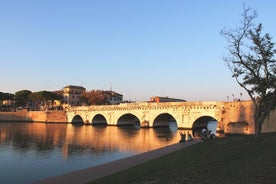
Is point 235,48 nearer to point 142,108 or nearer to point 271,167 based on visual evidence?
point 271,167

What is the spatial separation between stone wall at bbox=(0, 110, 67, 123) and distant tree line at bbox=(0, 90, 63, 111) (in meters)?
12.5

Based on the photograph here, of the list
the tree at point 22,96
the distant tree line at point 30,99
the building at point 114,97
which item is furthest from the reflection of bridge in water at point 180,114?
the building at point 114,97

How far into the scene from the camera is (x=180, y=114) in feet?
240

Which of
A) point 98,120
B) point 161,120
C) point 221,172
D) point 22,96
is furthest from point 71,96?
point 221,172

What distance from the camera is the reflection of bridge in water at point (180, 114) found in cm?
5131

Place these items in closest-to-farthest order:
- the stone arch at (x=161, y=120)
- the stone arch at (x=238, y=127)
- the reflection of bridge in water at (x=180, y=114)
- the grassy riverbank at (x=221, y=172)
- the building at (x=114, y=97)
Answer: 1. the grassy riverbank at (x=221, y=172)
2. the stone arch at (x=238, y=127)
3. the reflection of bridge in water at (x=180, y=114)
4. the stone arch at (x=161, y=120)
5. the building at (x=114, y=97)

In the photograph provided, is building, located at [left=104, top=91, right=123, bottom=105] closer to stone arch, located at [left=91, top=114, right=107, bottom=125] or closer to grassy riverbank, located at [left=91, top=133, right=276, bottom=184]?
stone arch, located at [left=91, top=114, right=107, bottom=125]

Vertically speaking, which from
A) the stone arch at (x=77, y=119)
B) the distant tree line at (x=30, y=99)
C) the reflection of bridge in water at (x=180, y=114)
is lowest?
the stone arch at (x=77, y=119)

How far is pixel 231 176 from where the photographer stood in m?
12.8

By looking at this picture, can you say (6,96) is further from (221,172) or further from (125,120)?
(221,172)

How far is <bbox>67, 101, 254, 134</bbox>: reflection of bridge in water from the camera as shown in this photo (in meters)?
51.3

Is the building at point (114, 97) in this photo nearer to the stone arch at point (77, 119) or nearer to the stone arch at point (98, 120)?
the stone arch at point (77, 119)

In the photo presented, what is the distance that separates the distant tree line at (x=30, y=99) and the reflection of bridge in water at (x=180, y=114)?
83.6 feet

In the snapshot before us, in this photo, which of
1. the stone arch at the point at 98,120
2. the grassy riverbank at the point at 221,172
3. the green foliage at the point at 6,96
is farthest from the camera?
the green foliage at the point at 6,96
